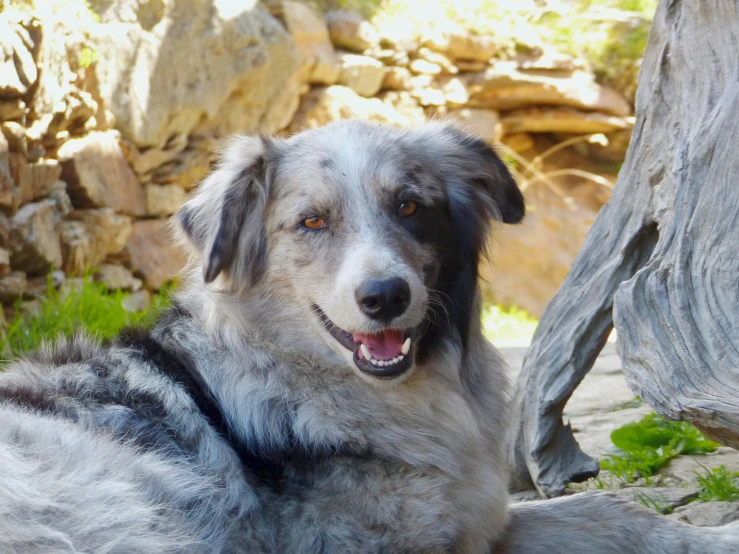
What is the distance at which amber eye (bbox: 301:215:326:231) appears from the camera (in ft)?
11.4

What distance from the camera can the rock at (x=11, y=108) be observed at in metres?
5.76

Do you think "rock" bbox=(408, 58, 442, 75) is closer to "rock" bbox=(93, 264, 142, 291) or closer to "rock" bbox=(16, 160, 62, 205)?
"rock" bbox=(93, 264, 142, 291)

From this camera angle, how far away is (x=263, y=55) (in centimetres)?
884

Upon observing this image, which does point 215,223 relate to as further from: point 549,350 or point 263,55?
point 263,55

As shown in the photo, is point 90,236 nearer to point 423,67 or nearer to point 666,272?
point 666,272

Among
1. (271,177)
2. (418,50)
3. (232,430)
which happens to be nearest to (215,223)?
(271,177)

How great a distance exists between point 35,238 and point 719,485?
484 cm

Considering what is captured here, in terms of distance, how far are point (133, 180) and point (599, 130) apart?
6.96 m

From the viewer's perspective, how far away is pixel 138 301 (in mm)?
7930

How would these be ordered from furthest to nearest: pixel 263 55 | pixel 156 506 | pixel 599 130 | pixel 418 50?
pixel 599 130
pixel 418 50
pixel 263 55
pixel 156 506

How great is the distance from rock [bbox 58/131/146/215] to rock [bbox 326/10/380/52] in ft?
11.7

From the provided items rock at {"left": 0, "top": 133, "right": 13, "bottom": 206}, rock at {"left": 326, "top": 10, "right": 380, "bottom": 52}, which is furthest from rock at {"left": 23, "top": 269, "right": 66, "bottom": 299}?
rock at {"left": 326, "top": 10, "right": 380, "bottom": 52}

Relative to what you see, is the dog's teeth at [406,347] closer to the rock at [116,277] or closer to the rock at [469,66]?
the rock at [116,277]

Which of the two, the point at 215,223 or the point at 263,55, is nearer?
the point at 215,223
